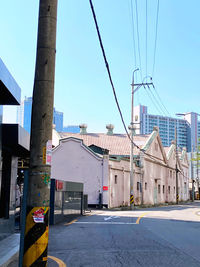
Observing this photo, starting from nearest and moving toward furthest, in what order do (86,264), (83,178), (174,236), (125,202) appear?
1. (86,264)
2. (174,236)
3. (83,178)
4. (125,202)

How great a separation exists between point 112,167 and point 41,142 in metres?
29.6

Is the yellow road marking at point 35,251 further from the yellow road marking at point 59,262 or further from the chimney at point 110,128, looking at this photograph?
the chimney at point 110,128

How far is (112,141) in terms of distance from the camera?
46.9 meters

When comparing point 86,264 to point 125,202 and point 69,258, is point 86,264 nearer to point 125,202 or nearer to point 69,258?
point 69,258

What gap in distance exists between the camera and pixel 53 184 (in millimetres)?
16266

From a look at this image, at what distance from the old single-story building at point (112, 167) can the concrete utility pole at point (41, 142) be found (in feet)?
92.0

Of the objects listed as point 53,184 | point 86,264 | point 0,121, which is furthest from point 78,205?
point 86,264

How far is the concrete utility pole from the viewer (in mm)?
4711

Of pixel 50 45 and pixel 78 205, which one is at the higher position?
pixel 50 45

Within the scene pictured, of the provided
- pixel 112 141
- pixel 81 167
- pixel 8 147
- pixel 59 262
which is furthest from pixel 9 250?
pixel 112 141

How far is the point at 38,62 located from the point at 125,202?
33.9 m

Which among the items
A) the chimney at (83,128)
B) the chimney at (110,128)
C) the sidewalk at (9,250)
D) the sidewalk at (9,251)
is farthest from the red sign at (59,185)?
the chimney at (110,128)

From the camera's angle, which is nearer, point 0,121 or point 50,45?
point 50,45

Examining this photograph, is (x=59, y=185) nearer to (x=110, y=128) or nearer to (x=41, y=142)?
(x=41, y=142)
